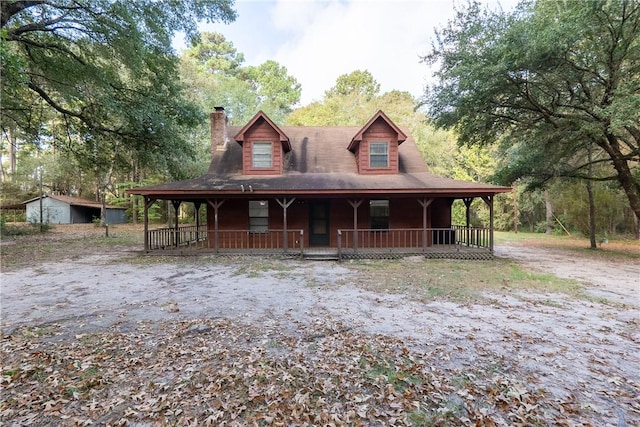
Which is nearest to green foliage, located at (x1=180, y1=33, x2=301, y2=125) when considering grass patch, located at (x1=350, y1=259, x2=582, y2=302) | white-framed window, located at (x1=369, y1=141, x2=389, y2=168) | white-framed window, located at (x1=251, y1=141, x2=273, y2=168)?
white-framed window, located at (x1=251, y1=141, x2=273, y2=168)

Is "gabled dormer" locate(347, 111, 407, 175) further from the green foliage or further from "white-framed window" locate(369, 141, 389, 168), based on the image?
the green foliage

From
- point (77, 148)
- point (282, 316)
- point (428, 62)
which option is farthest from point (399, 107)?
point (282, 316)

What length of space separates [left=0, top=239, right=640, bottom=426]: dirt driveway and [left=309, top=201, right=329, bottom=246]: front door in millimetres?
4495

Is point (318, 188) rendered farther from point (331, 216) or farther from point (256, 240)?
point (256, 240)

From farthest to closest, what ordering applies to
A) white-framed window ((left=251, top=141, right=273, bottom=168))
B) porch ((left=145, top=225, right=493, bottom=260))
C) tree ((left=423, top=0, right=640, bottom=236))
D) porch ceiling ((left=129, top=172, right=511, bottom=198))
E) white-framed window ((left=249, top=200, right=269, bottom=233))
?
white-framed window ((left=251, top=141, right=273, bottom=168)) < white-framed window ((left=249, top=200, right=269, bottom=233)) < porch ((left=145, top=225, right=493, bottom=260)) < porch ceiling ((left=129, top=172, right=511, bottom=198)) < tree ((left=423, top=0, right=640, bottom=236))

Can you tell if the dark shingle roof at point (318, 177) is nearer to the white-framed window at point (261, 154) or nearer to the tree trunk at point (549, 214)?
the white-framed window at point (261, 154)

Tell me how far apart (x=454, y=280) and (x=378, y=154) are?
289 inches

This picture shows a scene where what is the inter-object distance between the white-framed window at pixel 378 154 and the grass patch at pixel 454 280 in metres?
5.06

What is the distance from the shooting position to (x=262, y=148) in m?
13.8

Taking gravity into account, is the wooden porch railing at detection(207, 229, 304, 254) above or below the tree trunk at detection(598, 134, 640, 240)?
below

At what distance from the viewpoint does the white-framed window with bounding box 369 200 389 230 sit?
44.4 ft

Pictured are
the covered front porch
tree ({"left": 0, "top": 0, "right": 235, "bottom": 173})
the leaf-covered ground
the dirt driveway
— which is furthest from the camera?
the covered front porch

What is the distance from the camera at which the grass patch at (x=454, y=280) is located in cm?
716

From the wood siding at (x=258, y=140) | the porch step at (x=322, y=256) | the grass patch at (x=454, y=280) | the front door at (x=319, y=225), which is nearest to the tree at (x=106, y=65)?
the wood siding at (x=258, y=140)
